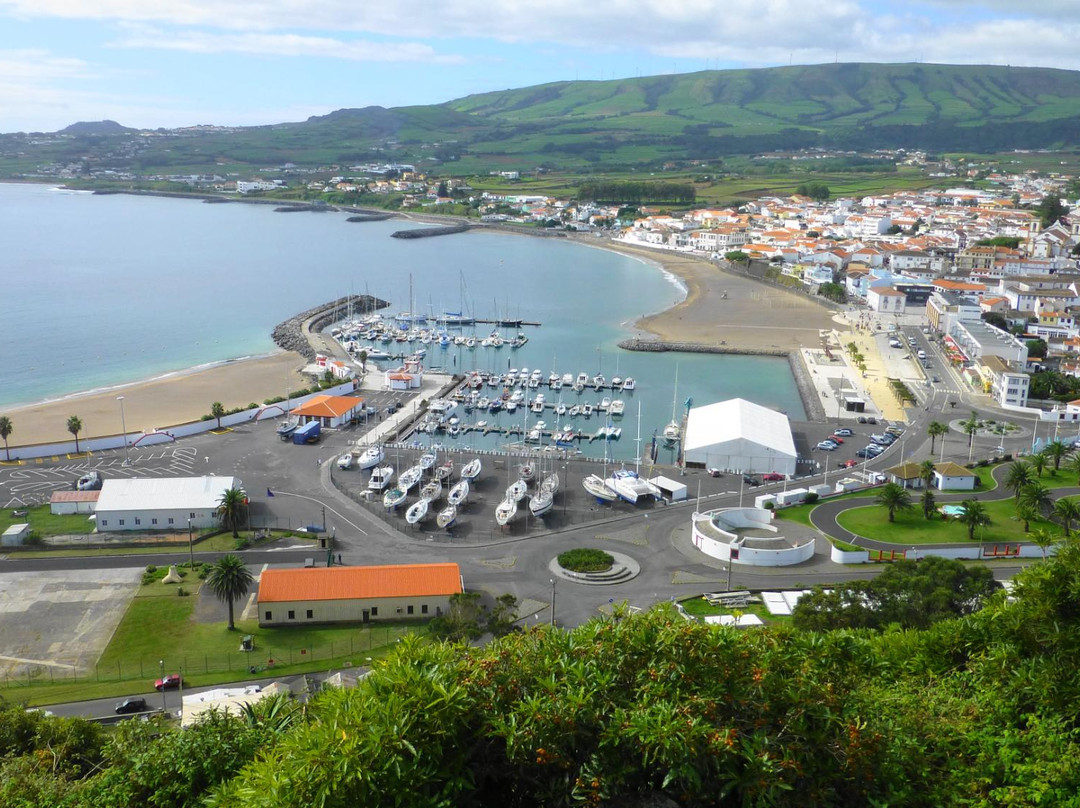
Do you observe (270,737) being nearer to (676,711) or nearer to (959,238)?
(676,711)

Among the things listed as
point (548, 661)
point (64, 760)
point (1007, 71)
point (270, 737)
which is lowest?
point (64, 760)

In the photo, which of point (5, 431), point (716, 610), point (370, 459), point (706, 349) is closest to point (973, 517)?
point (716, 610)

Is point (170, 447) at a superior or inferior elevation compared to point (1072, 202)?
inferior

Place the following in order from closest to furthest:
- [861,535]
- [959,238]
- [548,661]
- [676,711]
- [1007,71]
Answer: [676,711] → [548,661] → [861,535] → [959,238] → [1007,71]

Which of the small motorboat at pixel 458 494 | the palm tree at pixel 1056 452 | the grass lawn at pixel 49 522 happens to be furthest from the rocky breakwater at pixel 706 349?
the grass lawn at pixel 49 522

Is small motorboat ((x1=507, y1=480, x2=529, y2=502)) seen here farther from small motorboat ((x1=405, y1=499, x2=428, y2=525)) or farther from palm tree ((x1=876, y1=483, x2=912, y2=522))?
palm tree ((x1=876, y1=483, x2=912, y2=522))

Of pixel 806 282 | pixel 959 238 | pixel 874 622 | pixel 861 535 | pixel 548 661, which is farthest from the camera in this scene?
pixel 959 238

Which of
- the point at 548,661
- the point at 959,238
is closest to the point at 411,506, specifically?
the point at 548,661

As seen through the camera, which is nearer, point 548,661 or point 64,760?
point 548,661
